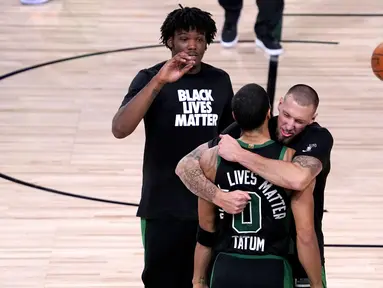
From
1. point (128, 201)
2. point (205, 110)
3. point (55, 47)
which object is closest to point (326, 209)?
point (128, 201)

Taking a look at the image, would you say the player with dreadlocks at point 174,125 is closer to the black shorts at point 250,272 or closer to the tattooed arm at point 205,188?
the tattooed arm at point 205,188

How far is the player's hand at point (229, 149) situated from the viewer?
10.2ft

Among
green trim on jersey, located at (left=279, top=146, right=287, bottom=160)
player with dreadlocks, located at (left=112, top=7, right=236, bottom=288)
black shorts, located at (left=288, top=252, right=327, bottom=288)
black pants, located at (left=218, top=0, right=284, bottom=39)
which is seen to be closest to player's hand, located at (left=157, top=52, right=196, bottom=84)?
player with dreadlocks, located at (left=112, top=7, right=236, bottom=288)

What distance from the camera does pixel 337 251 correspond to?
523 cm

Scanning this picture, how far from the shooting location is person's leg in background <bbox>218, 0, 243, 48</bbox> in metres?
8.03

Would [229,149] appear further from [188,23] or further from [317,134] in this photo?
[188,23]

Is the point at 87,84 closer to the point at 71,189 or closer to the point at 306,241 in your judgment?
the point at 71,189

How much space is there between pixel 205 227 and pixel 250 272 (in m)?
0.28

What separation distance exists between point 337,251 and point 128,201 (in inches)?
57.4

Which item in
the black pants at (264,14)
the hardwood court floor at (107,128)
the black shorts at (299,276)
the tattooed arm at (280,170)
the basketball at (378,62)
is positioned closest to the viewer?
the tattooed arm at (280,170)

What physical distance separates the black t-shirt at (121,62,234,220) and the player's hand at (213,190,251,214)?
25.0 inches

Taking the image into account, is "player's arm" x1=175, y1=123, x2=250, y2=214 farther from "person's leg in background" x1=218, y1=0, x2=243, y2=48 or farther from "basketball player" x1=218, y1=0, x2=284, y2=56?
"person's leg in background" x1=218, y1=0, x2=243, y2=48

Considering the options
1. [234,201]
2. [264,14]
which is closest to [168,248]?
[234,201]

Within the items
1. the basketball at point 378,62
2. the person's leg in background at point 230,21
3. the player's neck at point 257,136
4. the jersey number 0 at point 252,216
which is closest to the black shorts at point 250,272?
the jersey number 0 at point 252,216
